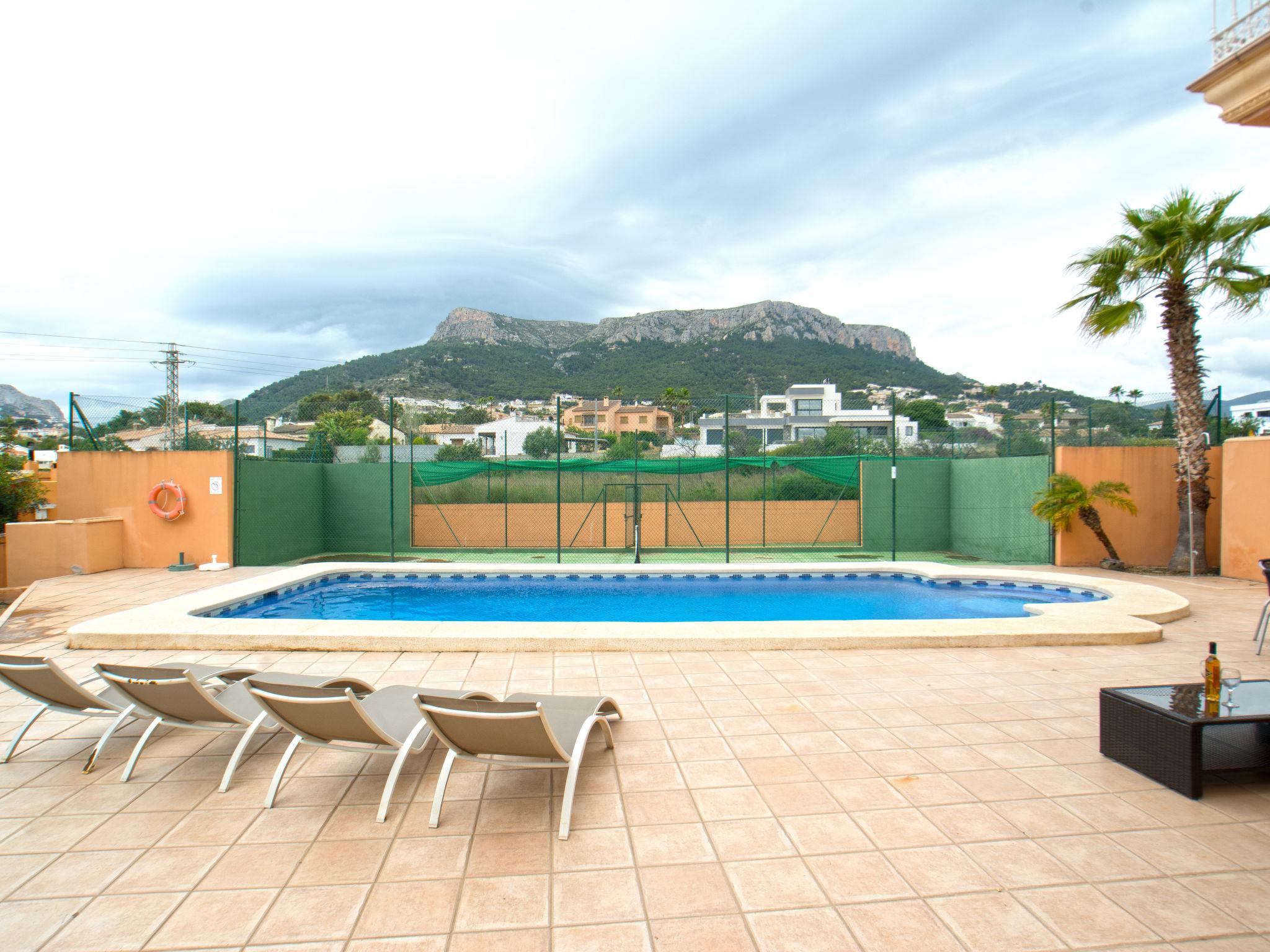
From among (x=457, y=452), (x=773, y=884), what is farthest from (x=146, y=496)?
(x=773, y=884)

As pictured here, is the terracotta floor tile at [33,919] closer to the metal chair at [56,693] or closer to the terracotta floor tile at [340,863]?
the terracotta floor tile at [340,863]

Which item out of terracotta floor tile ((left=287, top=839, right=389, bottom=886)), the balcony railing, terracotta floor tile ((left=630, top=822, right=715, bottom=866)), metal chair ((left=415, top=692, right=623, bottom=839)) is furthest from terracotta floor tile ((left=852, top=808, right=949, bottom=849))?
the balcony railing

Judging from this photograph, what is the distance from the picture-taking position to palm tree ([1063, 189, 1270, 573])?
28.3 ft

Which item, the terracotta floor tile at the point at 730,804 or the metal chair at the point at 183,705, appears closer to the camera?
the terracotta floor tile at the point at 730,804

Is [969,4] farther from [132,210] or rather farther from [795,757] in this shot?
[132,210]

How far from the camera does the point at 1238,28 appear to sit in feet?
7.84

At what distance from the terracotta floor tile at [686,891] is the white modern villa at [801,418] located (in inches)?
407

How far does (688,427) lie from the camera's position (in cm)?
1546

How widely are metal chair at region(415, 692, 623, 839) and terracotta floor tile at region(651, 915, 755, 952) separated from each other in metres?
0.62

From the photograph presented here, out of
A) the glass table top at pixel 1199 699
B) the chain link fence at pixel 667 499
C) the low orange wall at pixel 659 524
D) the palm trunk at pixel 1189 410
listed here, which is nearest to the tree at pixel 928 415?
the chain link fence at pixel 667 499

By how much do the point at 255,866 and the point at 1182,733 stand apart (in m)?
3.76

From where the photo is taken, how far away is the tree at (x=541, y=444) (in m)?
16.4

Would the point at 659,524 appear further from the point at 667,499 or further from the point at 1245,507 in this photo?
the point at 1245,507

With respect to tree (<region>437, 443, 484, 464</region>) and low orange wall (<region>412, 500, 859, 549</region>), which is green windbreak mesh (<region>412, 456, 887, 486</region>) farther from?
tree (<region>437, 443, 484, 464</region>)
